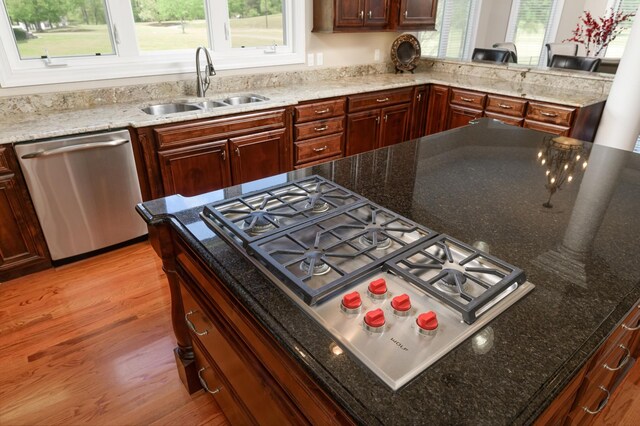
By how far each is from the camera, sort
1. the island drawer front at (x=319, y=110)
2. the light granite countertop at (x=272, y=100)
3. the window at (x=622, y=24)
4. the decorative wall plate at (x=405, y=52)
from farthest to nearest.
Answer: the window at (x=622, y=24) → the decorative wall plate at (x=405, y=52) → the island drawer front at (x=319, y=110) → the light granite countertop at (x=272, y=100)

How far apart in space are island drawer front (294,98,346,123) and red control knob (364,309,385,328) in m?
2.60

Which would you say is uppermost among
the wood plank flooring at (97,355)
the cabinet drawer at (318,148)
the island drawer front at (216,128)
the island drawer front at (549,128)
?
the island drawer front at (216,128)

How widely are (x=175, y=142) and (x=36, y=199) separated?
85 cm

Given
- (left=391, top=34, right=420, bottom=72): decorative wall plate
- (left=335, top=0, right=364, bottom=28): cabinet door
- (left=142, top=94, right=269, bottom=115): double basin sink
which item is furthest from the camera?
(left=391, top=34, right=420, bottom=72): decorative wall plate

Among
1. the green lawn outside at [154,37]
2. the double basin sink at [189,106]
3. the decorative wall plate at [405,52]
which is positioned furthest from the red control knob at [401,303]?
the decorative wall plate at [405,52]

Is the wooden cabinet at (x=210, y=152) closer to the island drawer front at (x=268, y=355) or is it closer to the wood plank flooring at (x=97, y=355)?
the wood plank flooring at (x=97, y=355)

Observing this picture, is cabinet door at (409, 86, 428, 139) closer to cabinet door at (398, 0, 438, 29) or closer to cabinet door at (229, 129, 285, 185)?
cabinet door at (398, 0, 438, 29)

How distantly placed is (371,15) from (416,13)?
539 millimetres

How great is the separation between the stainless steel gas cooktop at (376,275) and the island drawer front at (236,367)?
0.28m

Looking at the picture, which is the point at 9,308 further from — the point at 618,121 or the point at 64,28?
the point at 618,121

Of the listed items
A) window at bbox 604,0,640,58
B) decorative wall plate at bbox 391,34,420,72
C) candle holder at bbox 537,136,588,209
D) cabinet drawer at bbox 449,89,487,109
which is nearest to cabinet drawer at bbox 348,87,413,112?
cabinet drawer at bbox 449,89,487,109

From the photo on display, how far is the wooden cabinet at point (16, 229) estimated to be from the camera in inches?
86.1

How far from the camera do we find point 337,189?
1.33m

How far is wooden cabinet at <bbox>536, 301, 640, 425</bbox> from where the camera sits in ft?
2.92
